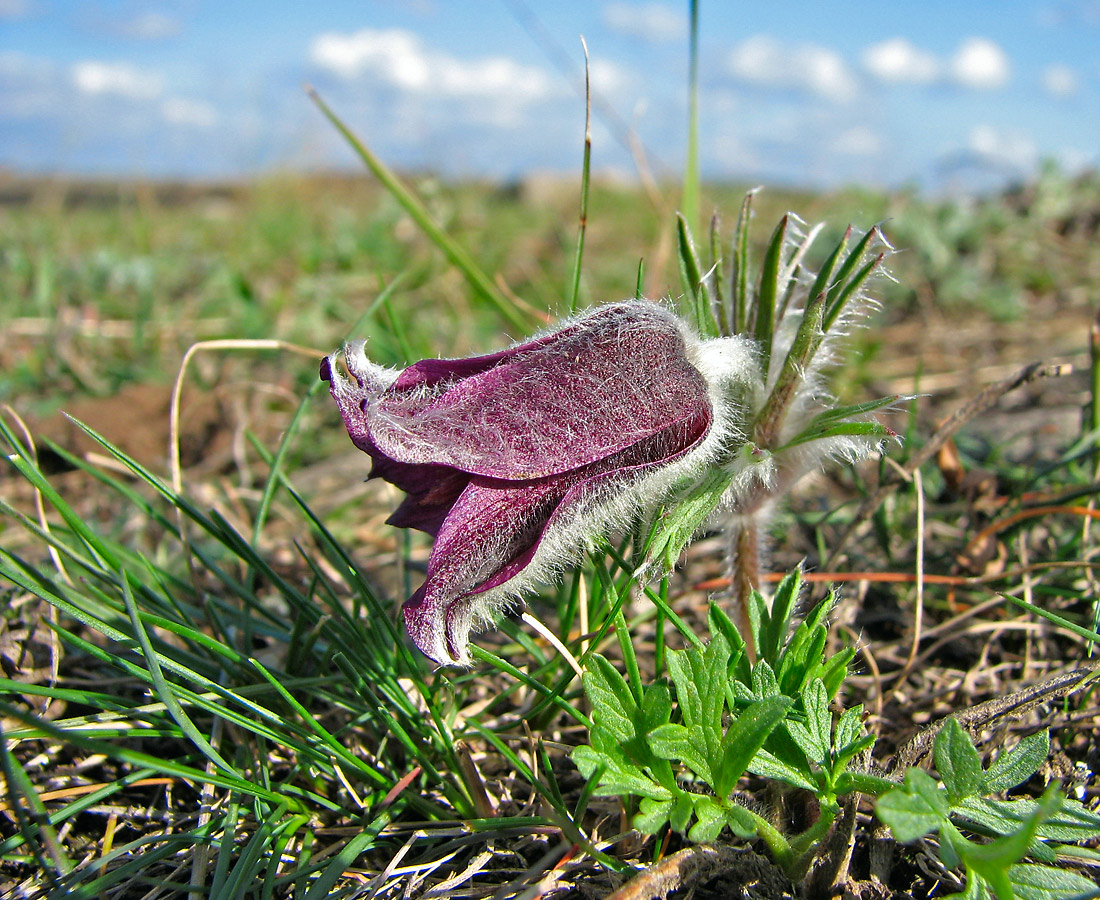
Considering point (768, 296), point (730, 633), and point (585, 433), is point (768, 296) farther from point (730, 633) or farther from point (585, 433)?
point (730, 633)

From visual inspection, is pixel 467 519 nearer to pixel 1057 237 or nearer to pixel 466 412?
pixel 466 412

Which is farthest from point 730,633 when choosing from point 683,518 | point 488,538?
point 488,538

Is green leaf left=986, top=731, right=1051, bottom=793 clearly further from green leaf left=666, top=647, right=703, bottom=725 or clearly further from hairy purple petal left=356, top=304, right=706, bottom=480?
hairy purple petal left=356, top=304, right=706, bottom=480

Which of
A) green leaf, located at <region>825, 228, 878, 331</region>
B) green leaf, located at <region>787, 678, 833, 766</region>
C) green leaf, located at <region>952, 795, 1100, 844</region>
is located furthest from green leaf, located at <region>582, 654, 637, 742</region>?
green leaf, located at <region>825, 228, 878, 331</region>

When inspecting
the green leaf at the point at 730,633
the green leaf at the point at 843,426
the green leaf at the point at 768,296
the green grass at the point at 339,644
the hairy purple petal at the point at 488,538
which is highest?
the green leaf at the point at 768,296

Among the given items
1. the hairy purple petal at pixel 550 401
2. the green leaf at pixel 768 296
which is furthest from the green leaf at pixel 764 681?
the green leaf at pixel 768 296

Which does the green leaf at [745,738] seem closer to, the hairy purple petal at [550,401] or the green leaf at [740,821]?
the green leaf at [740,821]
